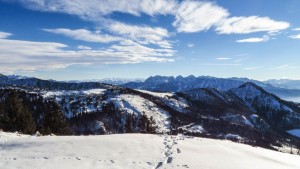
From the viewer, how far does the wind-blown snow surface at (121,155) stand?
60.3 ft

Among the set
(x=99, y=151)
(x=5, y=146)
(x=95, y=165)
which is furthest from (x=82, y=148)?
(x=5, y=146)

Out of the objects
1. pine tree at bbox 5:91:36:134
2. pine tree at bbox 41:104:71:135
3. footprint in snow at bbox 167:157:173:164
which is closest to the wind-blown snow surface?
footprint in snow at bbox 167:157:173:164

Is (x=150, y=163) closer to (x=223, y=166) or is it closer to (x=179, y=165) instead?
(x=179, y=165)

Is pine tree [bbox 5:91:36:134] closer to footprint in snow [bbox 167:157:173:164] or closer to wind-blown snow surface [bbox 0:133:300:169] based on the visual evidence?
wind-blown snow surface [bbox 0:133:300:169]

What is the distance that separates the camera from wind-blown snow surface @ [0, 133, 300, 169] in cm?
1839

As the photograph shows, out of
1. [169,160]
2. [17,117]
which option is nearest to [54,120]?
[17,117]

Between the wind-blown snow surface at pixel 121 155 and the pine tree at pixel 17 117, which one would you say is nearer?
the wind-blown snow surface at pixel 121 155

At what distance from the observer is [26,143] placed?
2438 cm

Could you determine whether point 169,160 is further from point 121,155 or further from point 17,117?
point 17,117

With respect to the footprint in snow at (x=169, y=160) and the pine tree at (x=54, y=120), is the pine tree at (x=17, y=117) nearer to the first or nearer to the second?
the pine tree at (x=54, y=120)

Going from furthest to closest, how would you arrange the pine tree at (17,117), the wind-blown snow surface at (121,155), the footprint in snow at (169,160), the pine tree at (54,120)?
the pine tree at (54,120), the pine tree at (17,117), the footprint in snow at (169,160), the wind-blown snow surface at (121,155)

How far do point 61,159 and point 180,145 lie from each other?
37.6 feet

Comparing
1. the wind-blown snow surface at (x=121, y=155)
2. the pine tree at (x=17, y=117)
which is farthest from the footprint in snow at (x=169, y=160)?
the pine tree at (x=17, y=117)

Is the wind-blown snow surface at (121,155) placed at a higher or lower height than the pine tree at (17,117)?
higher
